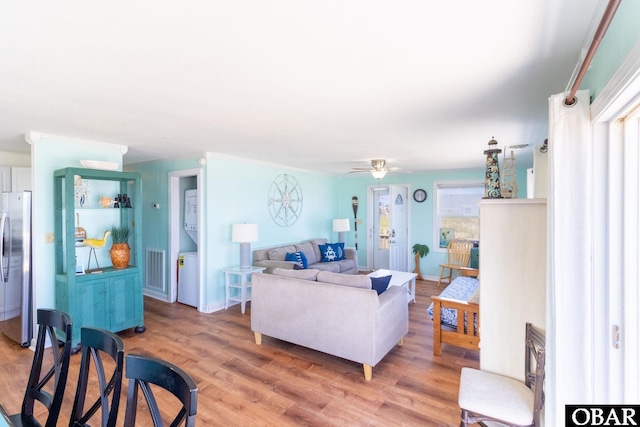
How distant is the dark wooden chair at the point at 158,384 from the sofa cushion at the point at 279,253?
13.4 feet

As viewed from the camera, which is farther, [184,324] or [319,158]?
[319,158]

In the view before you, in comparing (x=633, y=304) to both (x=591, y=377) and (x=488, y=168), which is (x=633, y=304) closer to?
(x=591, y=377)

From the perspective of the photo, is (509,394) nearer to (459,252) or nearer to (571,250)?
(571,250)

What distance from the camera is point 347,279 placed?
9.87 ft

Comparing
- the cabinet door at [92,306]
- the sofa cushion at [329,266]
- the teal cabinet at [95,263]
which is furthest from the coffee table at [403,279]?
the cabinet door at [92,306]

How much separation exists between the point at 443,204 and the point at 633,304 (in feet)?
18.5

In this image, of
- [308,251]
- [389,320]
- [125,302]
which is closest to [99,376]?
[389,320]

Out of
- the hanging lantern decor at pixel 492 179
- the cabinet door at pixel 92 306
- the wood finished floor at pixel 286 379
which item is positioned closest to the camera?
the hanging lantern decor at pixel 492 179

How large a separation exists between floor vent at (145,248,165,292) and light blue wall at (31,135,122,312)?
5.57 feet

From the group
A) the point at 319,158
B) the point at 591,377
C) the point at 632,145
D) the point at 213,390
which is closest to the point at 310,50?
the point at 632,145

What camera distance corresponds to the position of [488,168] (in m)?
2.24

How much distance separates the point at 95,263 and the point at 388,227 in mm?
5360

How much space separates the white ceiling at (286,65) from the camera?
1.30 meters

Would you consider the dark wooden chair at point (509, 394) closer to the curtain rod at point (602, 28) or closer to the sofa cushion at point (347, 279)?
the sofa cushion at point (347, 279)
